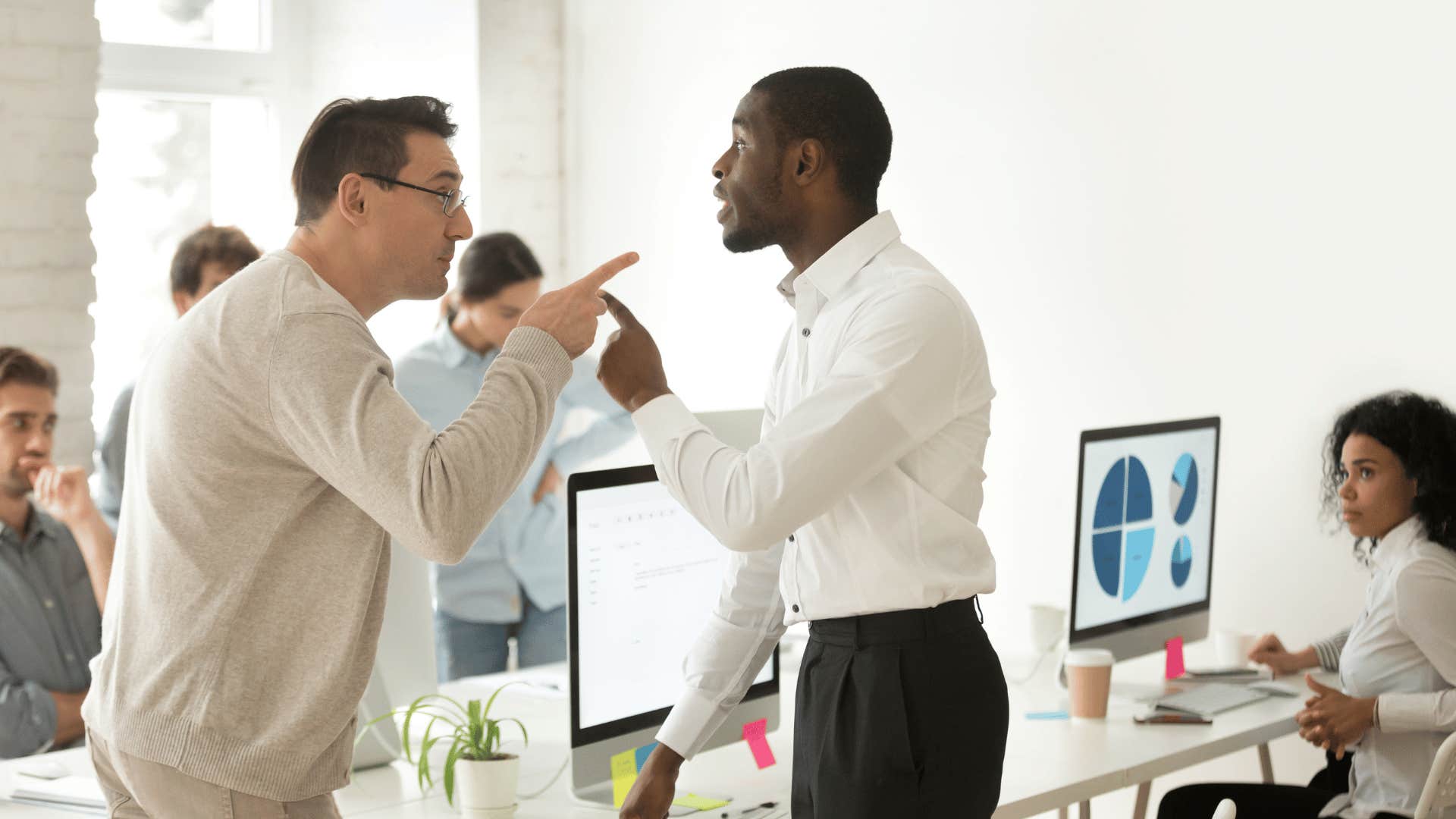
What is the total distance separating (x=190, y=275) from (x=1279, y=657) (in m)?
2.59

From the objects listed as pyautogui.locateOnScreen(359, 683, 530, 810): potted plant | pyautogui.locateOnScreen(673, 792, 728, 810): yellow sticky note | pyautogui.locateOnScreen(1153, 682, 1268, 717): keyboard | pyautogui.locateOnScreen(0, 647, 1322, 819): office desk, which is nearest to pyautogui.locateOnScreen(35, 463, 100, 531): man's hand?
pyautogui.locateOnScreen(0, 647, 1322, 819): office desk

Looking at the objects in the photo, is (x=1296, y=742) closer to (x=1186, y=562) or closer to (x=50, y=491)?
(x=1186, y=562)

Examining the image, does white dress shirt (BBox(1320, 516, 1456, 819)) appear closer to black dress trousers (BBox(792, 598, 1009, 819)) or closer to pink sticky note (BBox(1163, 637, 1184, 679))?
pink sticky note (BBox(1163, 637, 1184, 679))

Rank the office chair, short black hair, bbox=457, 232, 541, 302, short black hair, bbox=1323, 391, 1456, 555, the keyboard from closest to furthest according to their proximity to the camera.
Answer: the office chair → short black hair, bbox=1323, 391, 1456, 555 → the keyboard → short black hair, bbox=457, 232, 541, 302

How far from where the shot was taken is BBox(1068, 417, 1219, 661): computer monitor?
279 cm

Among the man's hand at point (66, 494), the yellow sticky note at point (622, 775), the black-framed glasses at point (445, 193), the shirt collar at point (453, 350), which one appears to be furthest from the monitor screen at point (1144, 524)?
the man's hand at point (66, 494)

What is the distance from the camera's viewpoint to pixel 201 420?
4.23ft

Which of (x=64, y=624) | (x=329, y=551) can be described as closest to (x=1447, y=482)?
(x=329, y=551)

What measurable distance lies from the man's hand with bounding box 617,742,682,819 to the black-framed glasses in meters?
0.73

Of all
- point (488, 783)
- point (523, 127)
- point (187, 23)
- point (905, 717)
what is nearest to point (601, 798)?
point (488, 783)

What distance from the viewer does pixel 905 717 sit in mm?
1556

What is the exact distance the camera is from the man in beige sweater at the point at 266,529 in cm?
127

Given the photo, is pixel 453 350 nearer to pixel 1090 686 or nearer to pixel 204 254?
pixel 204 254

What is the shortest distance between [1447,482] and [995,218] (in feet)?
4.82
